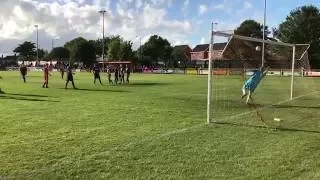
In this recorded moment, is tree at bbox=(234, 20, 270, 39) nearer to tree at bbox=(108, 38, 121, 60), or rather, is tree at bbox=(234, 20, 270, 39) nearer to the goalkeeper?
tree at bbox=(108, 38, 121, 60)

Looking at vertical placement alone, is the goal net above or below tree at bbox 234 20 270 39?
below

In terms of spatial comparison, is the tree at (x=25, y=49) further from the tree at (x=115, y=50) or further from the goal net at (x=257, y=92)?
the goal net at (x=257, y=92)

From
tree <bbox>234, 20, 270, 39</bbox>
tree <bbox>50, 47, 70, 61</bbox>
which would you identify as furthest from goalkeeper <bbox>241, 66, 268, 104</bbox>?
tree <bbox>50, 47, 70, 61</bbox>

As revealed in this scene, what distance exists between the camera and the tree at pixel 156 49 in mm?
130125

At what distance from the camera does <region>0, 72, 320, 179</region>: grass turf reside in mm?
8977

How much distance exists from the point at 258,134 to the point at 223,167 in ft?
13.8

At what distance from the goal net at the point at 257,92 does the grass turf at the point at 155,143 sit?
0.13m

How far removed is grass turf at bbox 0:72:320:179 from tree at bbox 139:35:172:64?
110 metres

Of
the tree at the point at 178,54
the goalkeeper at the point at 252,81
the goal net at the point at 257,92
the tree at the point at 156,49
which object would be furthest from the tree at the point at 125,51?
the goalkeeper at the point at 252,81

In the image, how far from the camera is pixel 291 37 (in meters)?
95.4

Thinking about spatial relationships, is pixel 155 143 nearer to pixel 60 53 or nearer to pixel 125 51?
pixel 125 51

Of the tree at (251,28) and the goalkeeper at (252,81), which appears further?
the tree at (251,28)

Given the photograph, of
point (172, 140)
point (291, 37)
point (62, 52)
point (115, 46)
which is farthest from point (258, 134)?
point (62, 52)

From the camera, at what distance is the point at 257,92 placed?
25938 mm
